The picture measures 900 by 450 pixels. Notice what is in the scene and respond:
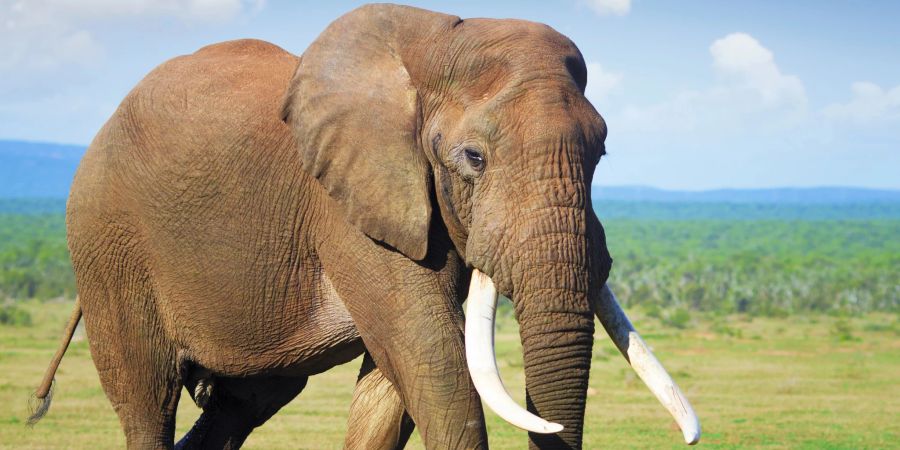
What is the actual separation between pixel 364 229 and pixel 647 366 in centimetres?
124

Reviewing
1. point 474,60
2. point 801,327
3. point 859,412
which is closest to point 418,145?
point 474,60

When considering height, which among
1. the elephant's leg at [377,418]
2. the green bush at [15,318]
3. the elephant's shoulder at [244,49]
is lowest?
the green bush at [15,318]

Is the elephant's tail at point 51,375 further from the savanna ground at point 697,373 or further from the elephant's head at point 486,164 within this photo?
the savanna ground at point 697,373

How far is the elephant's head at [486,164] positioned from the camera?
4.72 meters

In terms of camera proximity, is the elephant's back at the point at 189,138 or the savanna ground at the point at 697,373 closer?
the elephant's back at the point at 189,138

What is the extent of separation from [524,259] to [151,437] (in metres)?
2.68

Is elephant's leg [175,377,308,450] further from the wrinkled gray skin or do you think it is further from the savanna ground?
the savanna ground

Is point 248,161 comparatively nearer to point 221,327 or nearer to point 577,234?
point 221,327

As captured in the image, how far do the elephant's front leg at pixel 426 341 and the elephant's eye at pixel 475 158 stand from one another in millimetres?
447

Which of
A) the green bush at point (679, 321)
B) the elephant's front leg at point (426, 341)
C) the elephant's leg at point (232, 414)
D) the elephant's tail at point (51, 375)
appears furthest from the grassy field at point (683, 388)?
the elephant's front leg at point (426, 341)

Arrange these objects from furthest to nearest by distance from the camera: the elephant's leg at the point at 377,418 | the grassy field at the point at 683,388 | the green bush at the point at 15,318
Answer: the green bush at the point at 15,318, the grassy field at the point at 683,388, the elephant's leg at the point at 377,418

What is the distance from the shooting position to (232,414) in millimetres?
6949

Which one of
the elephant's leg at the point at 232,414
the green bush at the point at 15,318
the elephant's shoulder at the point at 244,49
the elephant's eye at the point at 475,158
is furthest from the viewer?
the green bush at the point at 15,318

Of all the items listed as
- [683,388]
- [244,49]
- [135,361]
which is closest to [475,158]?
[244,49]
